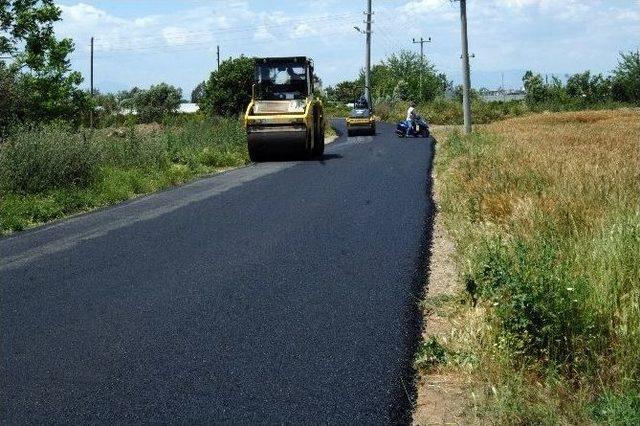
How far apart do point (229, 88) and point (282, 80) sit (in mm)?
32923

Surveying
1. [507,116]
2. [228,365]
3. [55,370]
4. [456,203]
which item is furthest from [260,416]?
[507,116]

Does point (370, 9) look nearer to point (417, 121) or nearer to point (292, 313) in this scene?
point (417, 121)

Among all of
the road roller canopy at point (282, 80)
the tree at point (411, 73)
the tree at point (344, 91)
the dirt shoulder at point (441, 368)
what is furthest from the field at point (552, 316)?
the tree at point (344, 91)

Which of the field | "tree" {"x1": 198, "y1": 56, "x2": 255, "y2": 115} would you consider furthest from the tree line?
the field

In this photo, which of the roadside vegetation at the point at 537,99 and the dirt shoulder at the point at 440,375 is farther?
the roadside vegetation at the point at 537,99

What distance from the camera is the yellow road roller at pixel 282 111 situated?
2117cm

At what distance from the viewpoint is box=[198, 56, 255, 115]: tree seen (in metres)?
54.2

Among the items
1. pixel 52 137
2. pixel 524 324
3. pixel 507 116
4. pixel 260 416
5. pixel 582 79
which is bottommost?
pixel 260 416

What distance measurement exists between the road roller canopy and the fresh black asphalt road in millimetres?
10701

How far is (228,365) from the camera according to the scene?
5105 mm

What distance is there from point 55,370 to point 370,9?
4962cm

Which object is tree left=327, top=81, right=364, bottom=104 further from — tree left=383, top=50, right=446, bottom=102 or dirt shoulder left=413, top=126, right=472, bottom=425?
dirt shoulder left=413, top=126, right=472, bottom=425

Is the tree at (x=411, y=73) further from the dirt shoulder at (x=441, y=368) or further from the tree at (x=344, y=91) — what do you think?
the dirt shoulder at (x=441, y=368)

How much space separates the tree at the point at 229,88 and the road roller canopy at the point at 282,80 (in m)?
31.7
